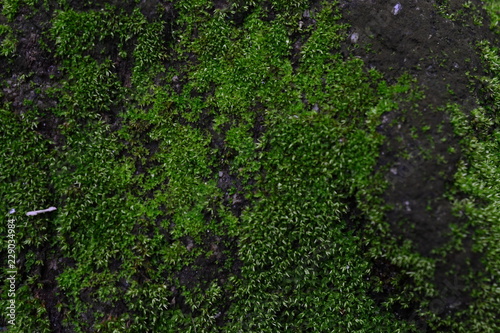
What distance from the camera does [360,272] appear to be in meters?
3.11

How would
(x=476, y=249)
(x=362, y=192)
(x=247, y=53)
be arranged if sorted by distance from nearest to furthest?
(x=476, y=249)
(x=362, y=192)
(x=247, y=53)

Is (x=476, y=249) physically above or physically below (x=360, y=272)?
above

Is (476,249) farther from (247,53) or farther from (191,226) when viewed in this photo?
(247,53)

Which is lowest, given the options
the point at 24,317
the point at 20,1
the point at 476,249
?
the point at 24,317

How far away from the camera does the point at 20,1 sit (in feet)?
11.9

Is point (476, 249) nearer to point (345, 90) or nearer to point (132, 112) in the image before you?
point (345, 90)

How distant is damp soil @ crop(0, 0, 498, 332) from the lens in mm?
2895

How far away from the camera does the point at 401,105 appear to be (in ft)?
10.2

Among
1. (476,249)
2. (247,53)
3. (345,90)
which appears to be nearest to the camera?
(476,249)

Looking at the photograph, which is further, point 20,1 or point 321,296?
point 20,1

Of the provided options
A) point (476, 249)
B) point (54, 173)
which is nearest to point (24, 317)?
point (54, 173)

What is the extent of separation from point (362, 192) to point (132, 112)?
7.29ft

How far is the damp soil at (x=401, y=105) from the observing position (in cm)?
289

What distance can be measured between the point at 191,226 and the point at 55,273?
1.31 metres
